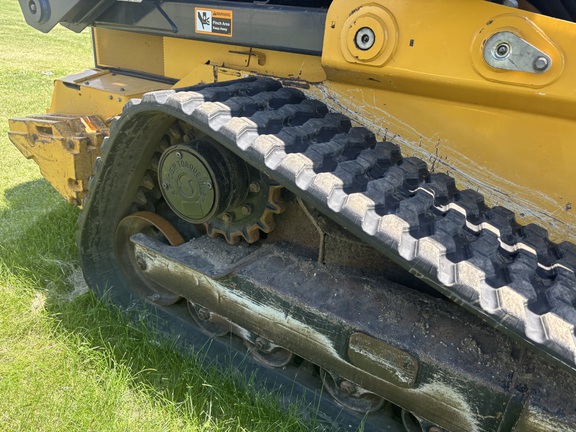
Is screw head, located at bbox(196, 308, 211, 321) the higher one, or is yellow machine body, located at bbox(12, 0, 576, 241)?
yellow machine body, located at bbox(12, 0, 576, 241)

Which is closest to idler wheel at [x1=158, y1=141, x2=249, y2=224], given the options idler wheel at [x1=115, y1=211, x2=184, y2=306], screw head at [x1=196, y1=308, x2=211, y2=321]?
idler wheel at [x1=115, y1=211, x2=184, y2=306]

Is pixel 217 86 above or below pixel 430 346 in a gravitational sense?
above

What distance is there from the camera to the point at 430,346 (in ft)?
5.21

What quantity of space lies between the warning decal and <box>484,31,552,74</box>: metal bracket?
1015mm

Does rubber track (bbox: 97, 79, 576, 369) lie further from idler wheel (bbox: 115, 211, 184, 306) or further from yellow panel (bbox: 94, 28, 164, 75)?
yellow panel (bbox: 94, 28, 164, 75)

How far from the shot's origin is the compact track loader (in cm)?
139

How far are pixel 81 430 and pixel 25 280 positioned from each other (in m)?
1.15

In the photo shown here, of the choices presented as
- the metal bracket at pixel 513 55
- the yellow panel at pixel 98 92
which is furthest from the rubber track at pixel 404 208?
the yellow panel at pixel 98 92

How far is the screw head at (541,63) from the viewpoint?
141cm

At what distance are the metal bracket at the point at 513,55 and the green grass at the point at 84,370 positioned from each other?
1.35 m

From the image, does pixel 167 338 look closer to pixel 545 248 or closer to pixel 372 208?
pixel 372 208

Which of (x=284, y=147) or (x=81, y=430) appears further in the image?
(x=81, y=430)

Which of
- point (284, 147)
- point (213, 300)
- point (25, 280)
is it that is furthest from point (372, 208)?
point (25, 280)

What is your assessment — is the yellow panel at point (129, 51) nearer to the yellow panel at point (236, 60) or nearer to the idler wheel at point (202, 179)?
the yellow panel at point (236, 60)
